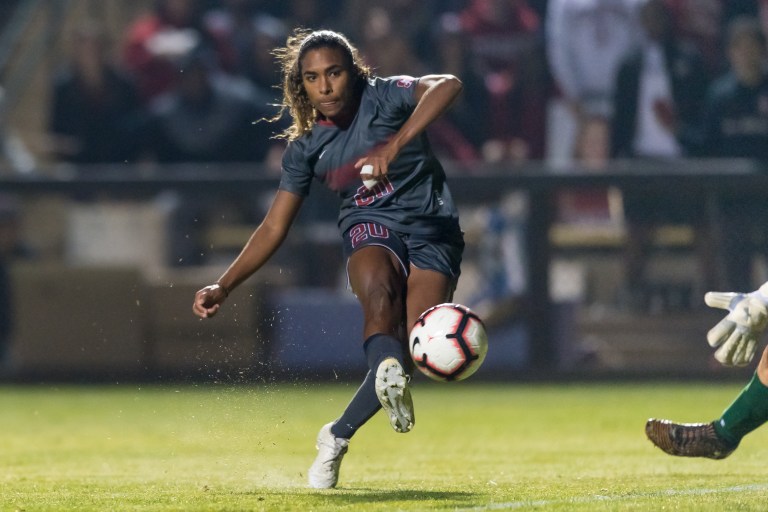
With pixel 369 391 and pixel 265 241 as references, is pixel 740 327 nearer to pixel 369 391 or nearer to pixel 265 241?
pixel 369 391

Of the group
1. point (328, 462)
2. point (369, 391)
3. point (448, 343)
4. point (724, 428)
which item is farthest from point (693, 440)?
point (328, 462)

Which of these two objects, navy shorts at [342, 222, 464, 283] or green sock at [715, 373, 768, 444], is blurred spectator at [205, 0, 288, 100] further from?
green sock at [715, 373, 768, 444]

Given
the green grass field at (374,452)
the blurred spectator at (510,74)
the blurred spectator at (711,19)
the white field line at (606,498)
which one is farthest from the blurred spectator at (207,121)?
the white field line at (606,498)

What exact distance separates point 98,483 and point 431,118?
2.23 m

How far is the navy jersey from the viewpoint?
644cm

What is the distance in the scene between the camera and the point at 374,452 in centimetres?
836

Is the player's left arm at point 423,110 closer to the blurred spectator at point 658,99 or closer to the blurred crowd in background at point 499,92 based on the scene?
the blurred crowd in background at point 499,92

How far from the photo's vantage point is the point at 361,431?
9766mm

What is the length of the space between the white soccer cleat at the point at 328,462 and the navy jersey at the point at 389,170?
96cm

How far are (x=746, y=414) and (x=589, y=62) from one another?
317 inches

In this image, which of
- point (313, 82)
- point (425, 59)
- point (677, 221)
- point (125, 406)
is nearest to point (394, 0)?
point (425, 59)

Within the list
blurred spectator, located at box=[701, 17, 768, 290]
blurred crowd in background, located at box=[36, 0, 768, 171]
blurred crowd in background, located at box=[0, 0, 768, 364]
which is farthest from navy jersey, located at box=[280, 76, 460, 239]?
blurred spectator, located at box=[701, 17, 768, 290]

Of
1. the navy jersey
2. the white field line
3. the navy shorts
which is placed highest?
the navy jersey

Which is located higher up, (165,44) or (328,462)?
(165,44)
